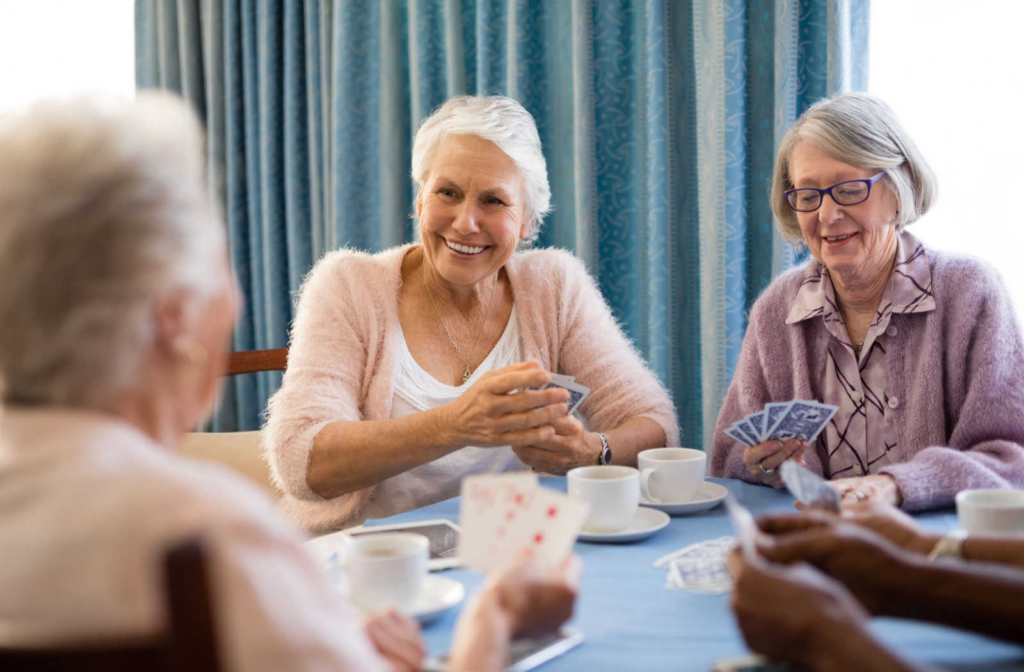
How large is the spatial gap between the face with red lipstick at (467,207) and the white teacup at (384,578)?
1.24 meters

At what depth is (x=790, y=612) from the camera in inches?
32.5

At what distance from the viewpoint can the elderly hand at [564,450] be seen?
74.8 inches

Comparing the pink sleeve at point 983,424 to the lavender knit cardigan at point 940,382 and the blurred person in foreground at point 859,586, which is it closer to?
the lavender knit cardigan at point 940,382

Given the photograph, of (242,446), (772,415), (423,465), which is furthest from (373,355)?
(772,415)

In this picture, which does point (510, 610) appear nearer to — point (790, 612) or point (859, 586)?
point (790, 612)

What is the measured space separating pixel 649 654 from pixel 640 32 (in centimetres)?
235

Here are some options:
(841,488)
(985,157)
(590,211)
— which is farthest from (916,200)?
(590,211)

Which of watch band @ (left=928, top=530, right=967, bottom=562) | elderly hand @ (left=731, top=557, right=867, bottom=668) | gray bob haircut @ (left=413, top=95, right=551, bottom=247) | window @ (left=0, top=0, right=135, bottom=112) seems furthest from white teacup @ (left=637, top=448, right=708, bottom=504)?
window @ (left=0, top=0, right=135, bottom=112)

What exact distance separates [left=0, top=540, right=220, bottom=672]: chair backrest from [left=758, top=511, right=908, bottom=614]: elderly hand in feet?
2.20

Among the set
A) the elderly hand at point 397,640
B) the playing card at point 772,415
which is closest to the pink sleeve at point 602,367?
the playing card at point 772,415

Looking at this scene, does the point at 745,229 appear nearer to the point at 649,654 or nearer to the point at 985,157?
the point at 985,157

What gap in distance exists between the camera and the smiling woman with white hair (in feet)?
6.21

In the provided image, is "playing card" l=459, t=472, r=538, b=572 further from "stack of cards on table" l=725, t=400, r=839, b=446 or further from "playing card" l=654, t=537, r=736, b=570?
"stack of cards on table" l=725, t=400, r=839, b=446

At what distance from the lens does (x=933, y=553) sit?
107 centimetres
